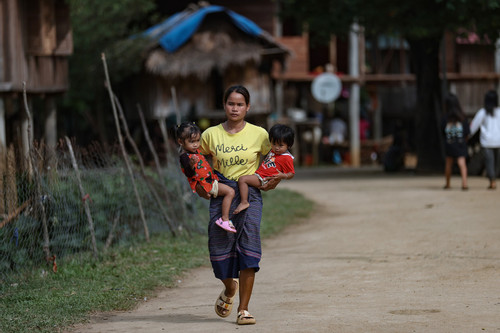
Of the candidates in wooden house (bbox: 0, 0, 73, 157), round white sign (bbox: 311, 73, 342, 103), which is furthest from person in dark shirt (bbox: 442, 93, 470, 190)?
round white sign (bbox: 311, 73, 342, 103)

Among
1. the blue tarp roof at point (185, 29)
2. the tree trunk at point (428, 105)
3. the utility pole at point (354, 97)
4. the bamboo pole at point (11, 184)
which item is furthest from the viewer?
the utility pole at point (354, 97)

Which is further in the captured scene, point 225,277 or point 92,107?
point 92,107

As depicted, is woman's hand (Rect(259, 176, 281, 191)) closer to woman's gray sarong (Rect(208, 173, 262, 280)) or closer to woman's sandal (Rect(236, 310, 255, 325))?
woman's gray sarong (Rect(208, 173, 262, 280))

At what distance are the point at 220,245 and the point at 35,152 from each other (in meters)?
2.99

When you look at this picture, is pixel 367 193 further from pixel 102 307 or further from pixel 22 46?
pixel 102 307

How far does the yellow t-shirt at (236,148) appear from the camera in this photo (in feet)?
18.7

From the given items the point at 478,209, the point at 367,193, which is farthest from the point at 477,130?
the point at 478,209

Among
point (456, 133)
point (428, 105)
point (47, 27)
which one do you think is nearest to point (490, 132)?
point (456, 133)

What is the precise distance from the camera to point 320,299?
6.51m

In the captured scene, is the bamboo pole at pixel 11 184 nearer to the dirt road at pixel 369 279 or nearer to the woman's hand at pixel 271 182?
the dirt road at pixel 369 279

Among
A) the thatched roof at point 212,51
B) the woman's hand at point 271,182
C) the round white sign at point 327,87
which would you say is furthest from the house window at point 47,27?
the woman's hand at point 271,182

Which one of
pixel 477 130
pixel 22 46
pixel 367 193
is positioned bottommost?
pixel 367 193

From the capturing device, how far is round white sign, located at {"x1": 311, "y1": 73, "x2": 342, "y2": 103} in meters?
24.9

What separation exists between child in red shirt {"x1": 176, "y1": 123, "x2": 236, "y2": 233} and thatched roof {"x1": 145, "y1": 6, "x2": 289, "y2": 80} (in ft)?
56.3
